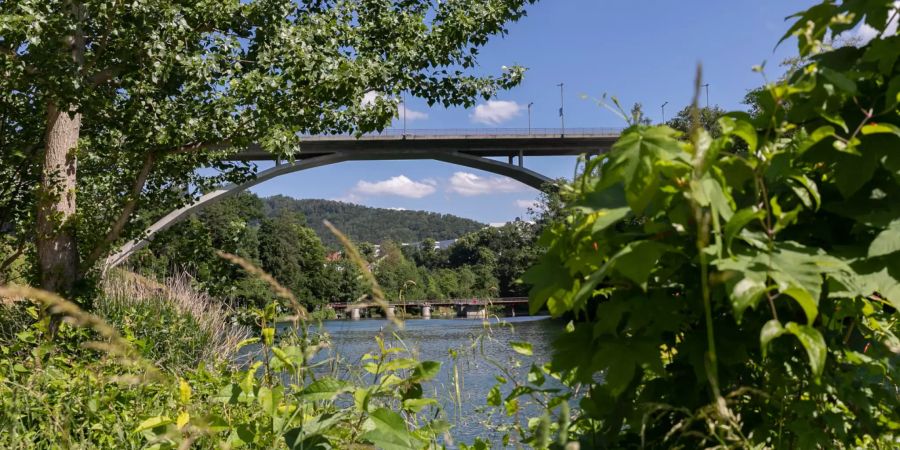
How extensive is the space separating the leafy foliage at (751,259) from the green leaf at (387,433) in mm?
285

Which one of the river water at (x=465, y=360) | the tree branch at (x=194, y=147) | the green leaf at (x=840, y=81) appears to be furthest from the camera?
the tree branch at (x=194, y=147)

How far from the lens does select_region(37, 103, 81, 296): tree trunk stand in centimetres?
523

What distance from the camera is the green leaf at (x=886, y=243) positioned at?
2.56ft

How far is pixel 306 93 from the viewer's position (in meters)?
5.42

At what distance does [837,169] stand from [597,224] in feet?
1.11

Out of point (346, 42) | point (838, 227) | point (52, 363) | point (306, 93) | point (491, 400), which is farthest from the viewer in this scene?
point (346, 42)

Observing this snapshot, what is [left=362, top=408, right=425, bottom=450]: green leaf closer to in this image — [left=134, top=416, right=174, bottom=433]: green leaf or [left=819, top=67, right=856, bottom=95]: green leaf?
[left=134, top=416, right=174, bottom=433]: green leaf

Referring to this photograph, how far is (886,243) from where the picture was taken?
2.57ft

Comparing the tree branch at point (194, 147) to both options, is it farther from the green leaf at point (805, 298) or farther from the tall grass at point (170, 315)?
the green leaf at point (805, 298)

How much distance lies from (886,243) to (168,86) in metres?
5.73

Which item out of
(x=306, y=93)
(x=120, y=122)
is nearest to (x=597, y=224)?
(x=306, y=93)

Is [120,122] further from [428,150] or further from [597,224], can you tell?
[428,150]

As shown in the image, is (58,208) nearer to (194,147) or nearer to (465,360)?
(194,147)

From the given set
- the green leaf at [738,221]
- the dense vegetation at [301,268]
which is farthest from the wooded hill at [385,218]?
the green leaf at [738,221]
